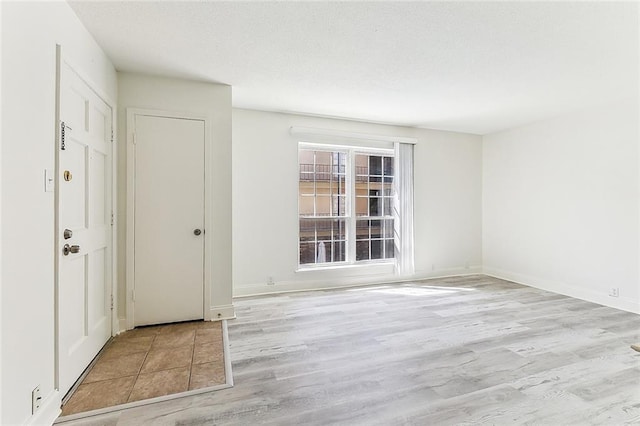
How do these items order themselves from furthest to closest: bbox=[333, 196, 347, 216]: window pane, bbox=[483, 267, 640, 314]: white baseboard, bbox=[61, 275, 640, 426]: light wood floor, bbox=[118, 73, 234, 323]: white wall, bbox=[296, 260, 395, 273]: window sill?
bbox=[333, 196, 347, 216]: window pane, bbox=[296, 260, 395, 273]: window sill, bbox=[483, 267, 640, 314]: white baseboard, bbox=[118, 73, 234, 323]: white wall, bbox=[61, 275, 640, 426]: light wood floor

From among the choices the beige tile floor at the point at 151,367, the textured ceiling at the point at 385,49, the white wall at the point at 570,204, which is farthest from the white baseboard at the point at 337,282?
the textured ceiling at the point at 385,49

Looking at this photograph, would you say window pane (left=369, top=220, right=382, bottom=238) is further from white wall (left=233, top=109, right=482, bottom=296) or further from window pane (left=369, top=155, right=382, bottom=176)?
window pane (left=369, top=155, right=382, bottom=176)

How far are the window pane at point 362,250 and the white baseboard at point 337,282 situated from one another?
31 cm

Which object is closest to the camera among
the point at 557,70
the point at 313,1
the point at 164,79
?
the point at 313,1

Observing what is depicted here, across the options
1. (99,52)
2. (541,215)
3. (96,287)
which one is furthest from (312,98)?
(541,215)

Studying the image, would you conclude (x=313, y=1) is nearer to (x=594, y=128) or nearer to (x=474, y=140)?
(x=594, y=128)

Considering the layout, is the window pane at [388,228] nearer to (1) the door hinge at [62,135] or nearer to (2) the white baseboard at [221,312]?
(2) the white baseboard at [221,312]

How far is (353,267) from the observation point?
479cm

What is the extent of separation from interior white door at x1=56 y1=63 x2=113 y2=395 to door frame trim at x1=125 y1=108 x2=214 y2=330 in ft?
0.65

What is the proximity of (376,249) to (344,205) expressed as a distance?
94 cm

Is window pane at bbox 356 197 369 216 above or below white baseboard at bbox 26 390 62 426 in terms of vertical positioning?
above

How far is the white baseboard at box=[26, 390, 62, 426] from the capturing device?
1567 mm

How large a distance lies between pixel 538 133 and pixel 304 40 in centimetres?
416

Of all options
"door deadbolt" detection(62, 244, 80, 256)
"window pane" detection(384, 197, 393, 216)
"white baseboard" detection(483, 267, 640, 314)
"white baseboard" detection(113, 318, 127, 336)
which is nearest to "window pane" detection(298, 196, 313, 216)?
"window pane" detection(384, 197, 393, 216)
